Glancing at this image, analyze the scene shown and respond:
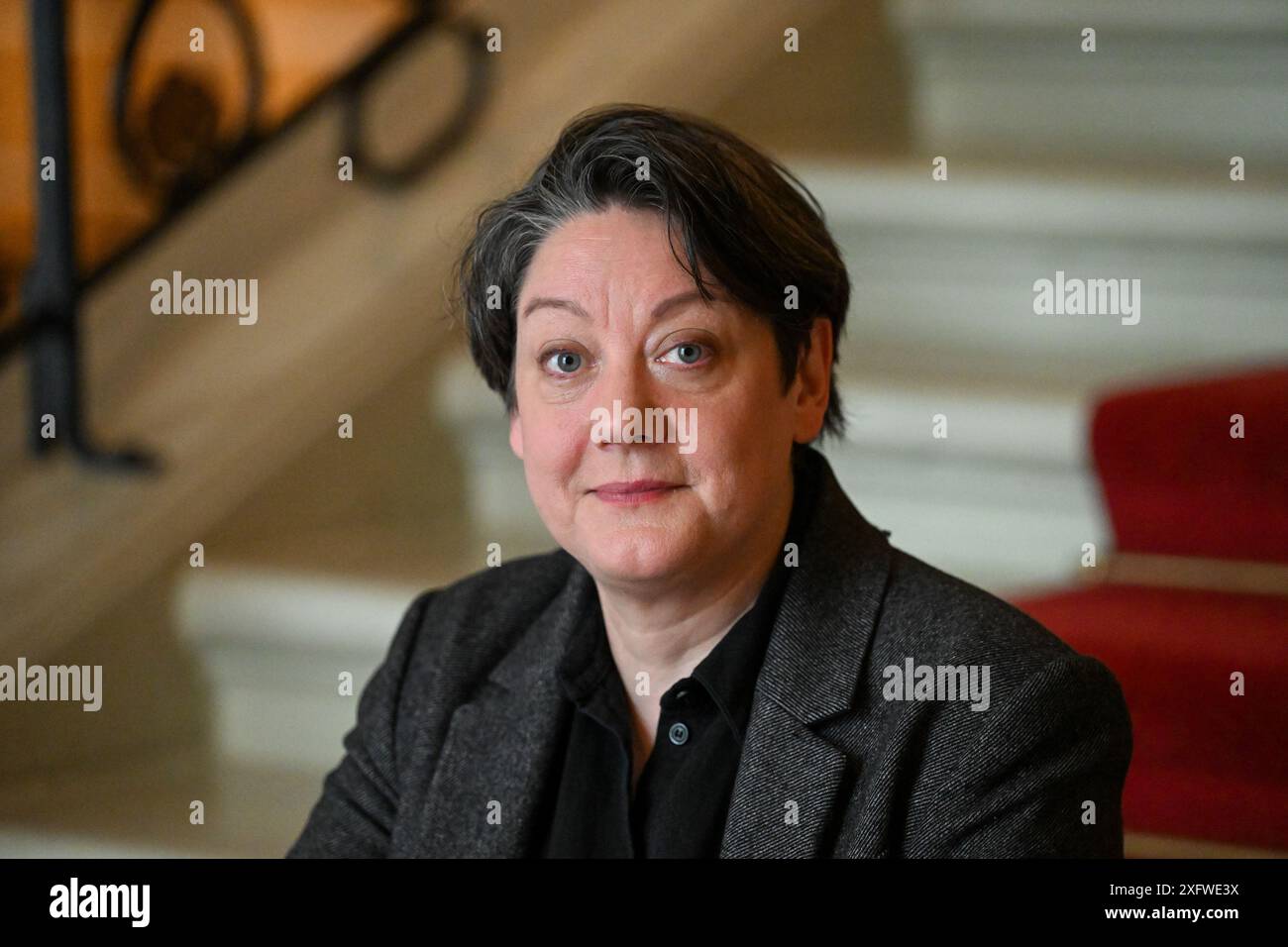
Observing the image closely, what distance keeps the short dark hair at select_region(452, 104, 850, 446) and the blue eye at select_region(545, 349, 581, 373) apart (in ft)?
0.28

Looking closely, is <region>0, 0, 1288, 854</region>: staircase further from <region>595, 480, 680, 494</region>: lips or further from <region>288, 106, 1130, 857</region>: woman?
<region>595, 480, 680, 494</region>: lips

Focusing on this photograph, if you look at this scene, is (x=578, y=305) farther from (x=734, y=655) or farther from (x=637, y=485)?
(x=734, y=655)

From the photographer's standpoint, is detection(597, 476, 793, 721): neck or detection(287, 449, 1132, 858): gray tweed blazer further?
detection(597, 476, 793, 721): neck

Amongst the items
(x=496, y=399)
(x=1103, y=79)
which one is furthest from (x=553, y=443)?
(x=1103, y=79)

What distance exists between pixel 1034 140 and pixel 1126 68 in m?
0.17

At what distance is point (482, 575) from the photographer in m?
1.42

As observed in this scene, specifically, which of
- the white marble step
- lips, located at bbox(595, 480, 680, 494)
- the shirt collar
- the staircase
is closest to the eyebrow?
lips, located at bbox(595, 480, 680, 494)

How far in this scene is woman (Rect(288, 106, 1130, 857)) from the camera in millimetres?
1102

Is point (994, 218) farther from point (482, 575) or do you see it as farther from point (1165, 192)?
point (482, 575)

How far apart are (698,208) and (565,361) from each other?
0.15 m

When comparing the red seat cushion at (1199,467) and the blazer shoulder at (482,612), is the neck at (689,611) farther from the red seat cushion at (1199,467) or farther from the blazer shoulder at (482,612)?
the red seat cushion at (1199,467)

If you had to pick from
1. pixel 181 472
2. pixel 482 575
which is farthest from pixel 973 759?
pixel 181 472

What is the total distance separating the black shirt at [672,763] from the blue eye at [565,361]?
0.72 ft

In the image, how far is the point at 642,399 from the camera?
111 centimetres
